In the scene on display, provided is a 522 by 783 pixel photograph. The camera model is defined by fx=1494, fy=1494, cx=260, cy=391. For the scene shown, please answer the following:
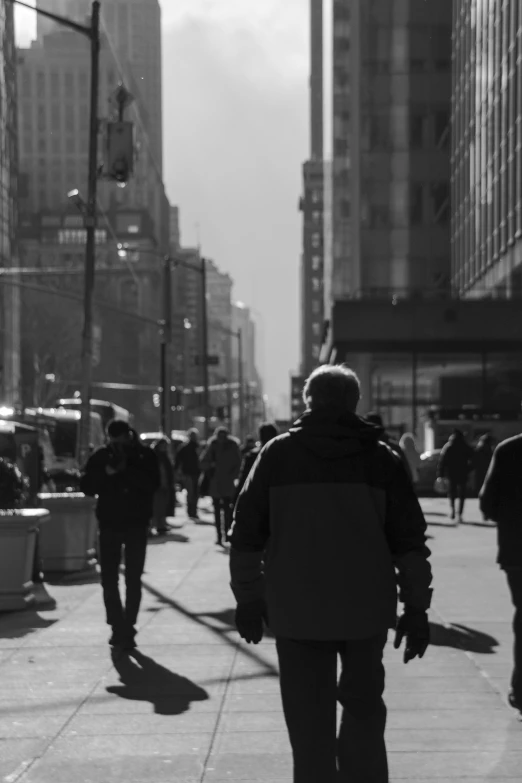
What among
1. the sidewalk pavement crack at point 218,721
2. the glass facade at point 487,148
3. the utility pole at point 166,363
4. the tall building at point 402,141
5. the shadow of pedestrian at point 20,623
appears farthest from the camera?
the tall building at point 402,141

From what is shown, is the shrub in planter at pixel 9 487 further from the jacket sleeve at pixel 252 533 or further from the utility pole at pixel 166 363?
the utility pole at pixel 166 363

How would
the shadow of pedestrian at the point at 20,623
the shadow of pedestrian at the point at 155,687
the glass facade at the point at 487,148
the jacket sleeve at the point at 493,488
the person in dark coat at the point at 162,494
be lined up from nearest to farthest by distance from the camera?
the jacket sleeve at the point at 493,488 → the shadow of pedestrian at the point at 155,687 → the shadow of pedestrian at the point at 20,623 → the person in dark coat at the point at 162,494 → the glass facade at the point at 487,148

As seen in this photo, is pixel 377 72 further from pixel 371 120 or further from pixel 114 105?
pixel 114 105

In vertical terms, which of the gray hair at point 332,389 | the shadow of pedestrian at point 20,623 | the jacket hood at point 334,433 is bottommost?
the shadow of pedestrian at point 20,623

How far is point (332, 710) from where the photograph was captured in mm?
5387

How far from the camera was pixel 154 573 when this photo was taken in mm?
18109

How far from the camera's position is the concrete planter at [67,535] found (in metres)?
17.9

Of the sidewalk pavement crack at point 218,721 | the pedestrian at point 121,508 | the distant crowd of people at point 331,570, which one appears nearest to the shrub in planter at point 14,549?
the pedestrian at point 121,508

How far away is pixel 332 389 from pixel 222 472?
17.0 metres

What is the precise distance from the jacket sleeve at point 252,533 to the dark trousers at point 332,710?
0.82 ft

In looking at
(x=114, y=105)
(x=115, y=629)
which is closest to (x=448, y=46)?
(x=114, y=105)

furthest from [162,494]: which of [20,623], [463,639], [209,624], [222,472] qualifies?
[463,639]

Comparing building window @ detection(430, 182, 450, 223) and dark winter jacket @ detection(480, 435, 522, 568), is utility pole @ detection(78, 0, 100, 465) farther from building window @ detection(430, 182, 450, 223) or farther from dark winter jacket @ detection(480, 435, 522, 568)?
building window @ detection(430, 182, 450, 223)

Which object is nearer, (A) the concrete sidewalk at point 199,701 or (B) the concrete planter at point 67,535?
(A) the concrete sidewalk at point 199,701
